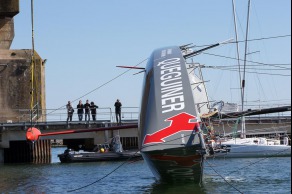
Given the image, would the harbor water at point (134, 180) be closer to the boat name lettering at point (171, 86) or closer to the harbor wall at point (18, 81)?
the boat name lettering at point (171, 86)

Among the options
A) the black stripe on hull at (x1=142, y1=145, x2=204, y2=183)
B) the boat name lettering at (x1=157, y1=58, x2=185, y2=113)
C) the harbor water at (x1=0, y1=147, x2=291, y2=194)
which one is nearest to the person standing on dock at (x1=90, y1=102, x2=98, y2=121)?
the harbor water at (x1=0, y1=147, x2=291, y2=194)

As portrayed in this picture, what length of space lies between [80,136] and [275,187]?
25.4 metres

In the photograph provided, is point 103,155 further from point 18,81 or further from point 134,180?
point 134,180

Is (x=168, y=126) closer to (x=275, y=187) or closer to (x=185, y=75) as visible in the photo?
(x=185, y=75)

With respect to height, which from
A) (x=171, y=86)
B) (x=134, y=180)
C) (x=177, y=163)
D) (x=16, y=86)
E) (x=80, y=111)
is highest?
(x=16, y=86)

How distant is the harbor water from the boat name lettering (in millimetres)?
2740

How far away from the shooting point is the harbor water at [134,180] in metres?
26.0

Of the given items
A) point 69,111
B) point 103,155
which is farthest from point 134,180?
point 69,111

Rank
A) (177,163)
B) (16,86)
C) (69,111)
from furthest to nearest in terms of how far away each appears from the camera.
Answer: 1. (16,86)
2. (69,111)
3. (177,163)

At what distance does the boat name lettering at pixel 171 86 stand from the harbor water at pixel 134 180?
274 cm

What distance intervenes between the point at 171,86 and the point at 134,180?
7.32 metres

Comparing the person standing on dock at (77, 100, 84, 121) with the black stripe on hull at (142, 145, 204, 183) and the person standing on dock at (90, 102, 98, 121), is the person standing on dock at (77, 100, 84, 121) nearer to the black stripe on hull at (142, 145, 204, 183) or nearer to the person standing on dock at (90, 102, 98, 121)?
the person standing on dock at (90, 102, 98, 121)

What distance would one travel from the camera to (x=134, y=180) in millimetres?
31234

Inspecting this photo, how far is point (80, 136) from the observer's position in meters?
50.6
